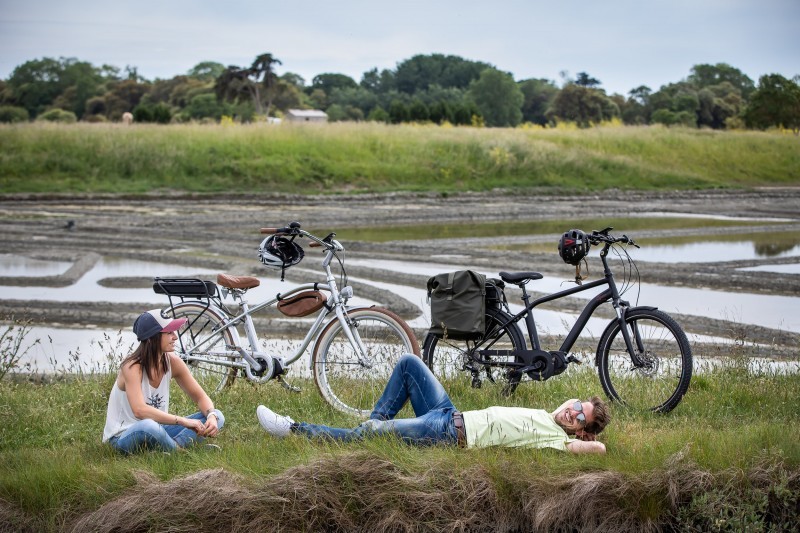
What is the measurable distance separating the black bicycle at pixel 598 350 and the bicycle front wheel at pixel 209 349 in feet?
5.21

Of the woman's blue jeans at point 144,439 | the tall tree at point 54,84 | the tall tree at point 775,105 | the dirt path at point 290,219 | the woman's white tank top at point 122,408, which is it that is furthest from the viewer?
the tall tree at point 54,84

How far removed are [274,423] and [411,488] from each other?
1078mm

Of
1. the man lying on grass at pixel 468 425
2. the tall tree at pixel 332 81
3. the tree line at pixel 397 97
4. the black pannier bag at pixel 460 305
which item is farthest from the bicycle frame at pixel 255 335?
the tall tree at pixel 332 81

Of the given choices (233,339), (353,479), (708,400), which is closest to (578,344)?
(708,400)

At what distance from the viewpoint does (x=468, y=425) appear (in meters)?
6.11

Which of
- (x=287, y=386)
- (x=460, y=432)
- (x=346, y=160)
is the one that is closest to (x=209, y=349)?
(x=287, y=386)

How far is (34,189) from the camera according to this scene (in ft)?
108

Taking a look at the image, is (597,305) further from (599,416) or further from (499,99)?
(499,99)

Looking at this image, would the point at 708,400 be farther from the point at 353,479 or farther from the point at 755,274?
the point at 755,274

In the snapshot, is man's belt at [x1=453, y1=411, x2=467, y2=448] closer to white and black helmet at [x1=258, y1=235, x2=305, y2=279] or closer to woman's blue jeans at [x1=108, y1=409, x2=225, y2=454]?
woman's blue jeans at [x1=108, y1=409, x2=225, y2=454]

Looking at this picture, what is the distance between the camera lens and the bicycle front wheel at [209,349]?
7.79 meters

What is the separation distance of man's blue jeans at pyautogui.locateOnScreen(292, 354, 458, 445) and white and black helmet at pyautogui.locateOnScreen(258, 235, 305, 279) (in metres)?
1.58

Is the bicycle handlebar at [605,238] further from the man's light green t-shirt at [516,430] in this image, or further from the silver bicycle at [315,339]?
the man's light green t-shirt at [516,430]

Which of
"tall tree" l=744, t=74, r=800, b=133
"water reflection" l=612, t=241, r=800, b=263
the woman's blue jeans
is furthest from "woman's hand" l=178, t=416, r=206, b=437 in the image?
"tall tree" l=744, t=74, r=800, b=133
